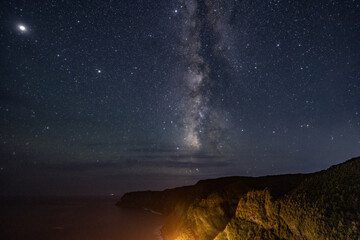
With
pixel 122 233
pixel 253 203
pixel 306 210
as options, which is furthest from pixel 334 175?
pixel 122 233

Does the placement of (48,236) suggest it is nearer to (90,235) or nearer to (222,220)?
(90,235)

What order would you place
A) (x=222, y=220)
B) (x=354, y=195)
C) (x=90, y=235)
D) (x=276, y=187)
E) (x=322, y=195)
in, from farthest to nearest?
(x=90, y=235)
(x=222, y=220)
(x=276, y=187)
(x=322, y=195)
(x=354, y=195)

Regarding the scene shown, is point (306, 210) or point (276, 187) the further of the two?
point (276, 187)

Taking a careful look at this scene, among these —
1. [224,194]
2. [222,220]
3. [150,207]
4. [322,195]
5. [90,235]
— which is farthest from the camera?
[150,207]

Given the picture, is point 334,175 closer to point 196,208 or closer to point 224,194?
point 224,194

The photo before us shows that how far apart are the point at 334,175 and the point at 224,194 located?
31.5 feet

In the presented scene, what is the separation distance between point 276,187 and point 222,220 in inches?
251

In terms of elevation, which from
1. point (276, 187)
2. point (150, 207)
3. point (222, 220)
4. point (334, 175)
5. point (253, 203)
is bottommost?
point (150, 207)

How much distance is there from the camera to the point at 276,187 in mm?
9062

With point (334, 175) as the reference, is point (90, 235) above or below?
below

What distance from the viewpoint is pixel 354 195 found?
210 inches

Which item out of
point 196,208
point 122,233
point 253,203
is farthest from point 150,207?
point 253,203

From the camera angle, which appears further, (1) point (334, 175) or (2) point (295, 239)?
(2) point (295, 239)

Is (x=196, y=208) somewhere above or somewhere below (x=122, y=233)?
above
